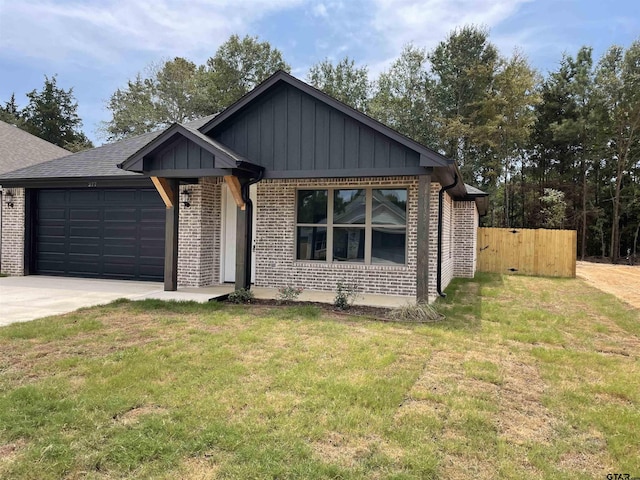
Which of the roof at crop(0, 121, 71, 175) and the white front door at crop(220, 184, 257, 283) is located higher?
the roof at crop(0, 121, 71, 175)

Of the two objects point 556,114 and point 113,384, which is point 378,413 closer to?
point 113,384

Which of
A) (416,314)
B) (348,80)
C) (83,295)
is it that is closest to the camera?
(416,314)

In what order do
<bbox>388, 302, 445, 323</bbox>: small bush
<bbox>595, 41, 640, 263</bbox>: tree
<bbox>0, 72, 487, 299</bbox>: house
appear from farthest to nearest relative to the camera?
<bbox>595, 41, 640, 263</bbox>: tree, <bbox>0, 72, 487, 299</bbox>: house, <bbox>388, 302, 445, 323</bbox>: small bush

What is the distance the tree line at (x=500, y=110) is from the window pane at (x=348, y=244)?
16999mm

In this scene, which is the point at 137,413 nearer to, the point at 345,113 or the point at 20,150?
the point at 345,113

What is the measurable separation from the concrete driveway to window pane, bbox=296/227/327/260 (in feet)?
9.75

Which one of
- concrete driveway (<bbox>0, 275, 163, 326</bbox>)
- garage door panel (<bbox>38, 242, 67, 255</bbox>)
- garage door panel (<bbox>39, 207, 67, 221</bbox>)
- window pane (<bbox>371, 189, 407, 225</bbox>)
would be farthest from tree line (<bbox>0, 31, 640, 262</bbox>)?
concrete driveway (<bbox>0, 275, 163, 326</bbox>)

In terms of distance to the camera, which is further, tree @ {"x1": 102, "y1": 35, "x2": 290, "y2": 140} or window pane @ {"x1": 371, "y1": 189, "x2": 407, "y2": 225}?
tree @ {"x1": 102, "y1": 35, "x2": 290, "y2": 140}

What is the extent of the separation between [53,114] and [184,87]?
14.4 meters

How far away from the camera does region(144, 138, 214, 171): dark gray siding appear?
7.31m

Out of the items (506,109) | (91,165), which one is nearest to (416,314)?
(91,165)

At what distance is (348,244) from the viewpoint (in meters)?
8.69

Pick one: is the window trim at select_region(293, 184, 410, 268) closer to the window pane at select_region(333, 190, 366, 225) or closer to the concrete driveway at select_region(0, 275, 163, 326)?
the window pane at select_region(333, 190, 366, 225)

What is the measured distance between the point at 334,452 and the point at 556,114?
29410 mm
